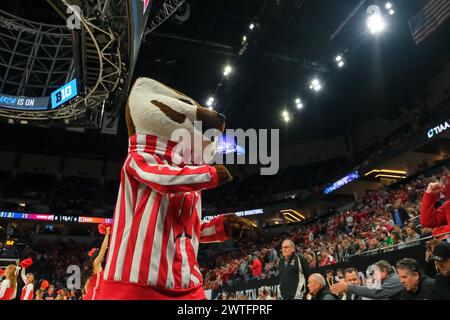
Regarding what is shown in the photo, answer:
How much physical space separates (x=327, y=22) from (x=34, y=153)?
25010 millimetres

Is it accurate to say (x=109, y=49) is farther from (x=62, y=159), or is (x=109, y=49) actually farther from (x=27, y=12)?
(x=62, y=159)

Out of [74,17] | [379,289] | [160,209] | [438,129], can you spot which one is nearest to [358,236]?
[438,129]

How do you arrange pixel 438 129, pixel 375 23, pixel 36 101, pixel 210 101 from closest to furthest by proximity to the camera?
pixel 36 101
pixel 375 23
pixel 438 129
pixel 210 101

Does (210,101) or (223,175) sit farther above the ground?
(210,101)

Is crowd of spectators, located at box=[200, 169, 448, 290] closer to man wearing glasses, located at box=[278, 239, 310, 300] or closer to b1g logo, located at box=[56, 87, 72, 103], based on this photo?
man wearing glasses, located at box=[278, 239, 310, 300]

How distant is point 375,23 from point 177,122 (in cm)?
1250

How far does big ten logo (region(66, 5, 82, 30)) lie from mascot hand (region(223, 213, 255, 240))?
712 centimetres

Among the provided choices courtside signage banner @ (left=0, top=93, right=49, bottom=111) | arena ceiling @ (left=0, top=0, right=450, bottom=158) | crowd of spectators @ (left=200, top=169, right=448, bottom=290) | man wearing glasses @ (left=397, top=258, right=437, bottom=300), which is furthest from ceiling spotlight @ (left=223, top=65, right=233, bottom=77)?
man wearing glasses @ (left=397, top=258, right=437, bottom=300)

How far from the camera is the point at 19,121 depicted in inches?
470

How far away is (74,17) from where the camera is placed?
792 cm

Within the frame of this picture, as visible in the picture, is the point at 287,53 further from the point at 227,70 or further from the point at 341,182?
the point at 341,182

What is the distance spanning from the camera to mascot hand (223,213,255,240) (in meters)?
2.04

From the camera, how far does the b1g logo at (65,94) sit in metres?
10.3

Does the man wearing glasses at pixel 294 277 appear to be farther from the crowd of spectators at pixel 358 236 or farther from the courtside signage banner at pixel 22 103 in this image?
the courtside signage banner at pixel 22 103
